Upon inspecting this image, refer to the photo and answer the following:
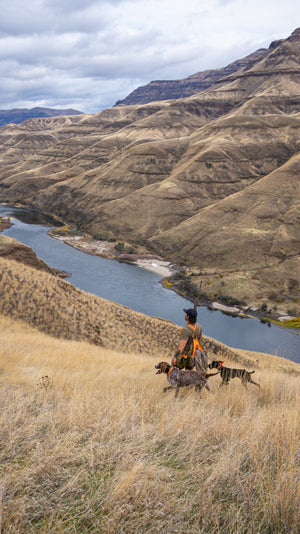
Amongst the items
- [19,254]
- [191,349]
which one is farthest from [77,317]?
[191,349]

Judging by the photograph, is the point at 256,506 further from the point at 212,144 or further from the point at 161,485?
the point at 212,144

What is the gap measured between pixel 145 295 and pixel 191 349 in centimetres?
4477

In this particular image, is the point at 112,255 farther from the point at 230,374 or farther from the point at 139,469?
the point at 139,469

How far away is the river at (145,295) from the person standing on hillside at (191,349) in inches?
897

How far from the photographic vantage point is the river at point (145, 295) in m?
40.1

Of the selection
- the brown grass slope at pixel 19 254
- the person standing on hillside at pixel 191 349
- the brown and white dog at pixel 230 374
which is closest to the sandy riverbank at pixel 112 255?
the brown grass slope at pixel 19 254

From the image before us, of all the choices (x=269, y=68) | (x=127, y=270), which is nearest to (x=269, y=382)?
(x=127, y=270)

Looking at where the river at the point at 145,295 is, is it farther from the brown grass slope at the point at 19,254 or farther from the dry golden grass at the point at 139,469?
the dry golden grass at the point at 139,469

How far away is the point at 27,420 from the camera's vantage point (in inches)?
151

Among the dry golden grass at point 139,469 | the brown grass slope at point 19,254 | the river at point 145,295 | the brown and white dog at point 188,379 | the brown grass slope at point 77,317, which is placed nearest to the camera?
the dry golden grass at point 139,469

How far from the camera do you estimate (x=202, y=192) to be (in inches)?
3292

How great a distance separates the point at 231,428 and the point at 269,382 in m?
3.81

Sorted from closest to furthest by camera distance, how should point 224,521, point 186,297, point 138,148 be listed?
point 224,521, point 186,297, point 138,148

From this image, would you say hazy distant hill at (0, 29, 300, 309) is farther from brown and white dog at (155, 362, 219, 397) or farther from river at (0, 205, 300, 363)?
brown and white dog at (155, 362, 219, 397)
